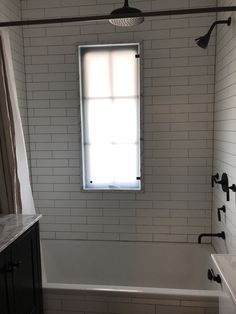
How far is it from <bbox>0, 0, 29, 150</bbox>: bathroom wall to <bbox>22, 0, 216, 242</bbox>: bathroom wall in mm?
67

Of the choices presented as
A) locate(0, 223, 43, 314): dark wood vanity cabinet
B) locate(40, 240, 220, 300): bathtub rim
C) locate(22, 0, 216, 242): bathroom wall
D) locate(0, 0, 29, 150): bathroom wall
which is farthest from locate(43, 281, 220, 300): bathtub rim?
locate(0, 0, 29, 150): bathroom wall

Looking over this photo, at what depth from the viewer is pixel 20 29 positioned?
2.80 m

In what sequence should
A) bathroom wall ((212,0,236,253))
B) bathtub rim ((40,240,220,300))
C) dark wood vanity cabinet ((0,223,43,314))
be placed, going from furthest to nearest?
bathroom wall ((212,0,236,253)) → bathtub rim ((40,240,220,300)) → dark wood vanity cabinet ((0,223,43,314))

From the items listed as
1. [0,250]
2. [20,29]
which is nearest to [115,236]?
[0,250]

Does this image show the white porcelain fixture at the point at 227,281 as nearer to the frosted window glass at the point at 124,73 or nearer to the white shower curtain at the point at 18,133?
the white shower curtain at the point at 18,133

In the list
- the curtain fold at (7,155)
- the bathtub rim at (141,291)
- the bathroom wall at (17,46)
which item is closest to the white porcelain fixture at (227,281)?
the bathtub rim at (141,291)

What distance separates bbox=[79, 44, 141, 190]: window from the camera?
Answer: 2789 millimetres

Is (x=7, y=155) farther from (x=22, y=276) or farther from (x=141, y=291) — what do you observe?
(x=141, y=291)

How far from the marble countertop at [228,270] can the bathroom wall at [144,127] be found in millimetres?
1454

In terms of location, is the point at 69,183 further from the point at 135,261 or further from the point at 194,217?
the point at 194,217

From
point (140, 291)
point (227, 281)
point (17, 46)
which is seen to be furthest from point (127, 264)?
point (17, 46)

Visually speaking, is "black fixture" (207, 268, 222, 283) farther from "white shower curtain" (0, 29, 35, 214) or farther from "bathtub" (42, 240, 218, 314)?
"white shower curtain" (0, 29, 35, 214)

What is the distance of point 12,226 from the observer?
5.73 ft

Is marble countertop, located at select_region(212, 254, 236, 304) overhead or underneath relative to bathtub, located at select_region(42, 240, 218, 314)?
overhead
